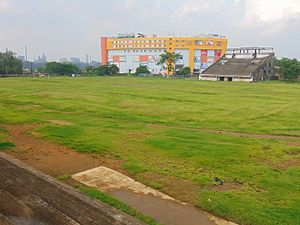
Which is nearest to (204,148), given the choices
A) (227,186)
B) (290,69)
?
(227,186)

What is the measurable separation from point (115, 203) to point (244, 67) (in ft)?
250

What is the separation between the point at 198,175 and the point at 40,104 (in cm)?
1803

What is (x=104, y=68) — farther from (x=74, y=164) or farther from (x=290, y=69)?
(x=74, y=164)

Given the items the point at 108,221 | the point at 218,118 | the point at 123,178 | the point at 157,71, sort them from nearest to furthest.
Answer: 1. the point at 108,221
2. the point at 123,178
3. the point at 218,118
4. the point at 157,71

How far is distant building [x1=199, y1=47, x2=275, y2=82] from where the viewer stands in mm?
72250

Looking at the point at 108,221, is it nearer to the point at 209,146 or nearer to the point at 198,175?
the point at 198,175

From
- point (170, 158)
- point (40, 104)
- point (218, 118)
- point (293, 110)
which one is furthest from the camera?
point (40, 104)

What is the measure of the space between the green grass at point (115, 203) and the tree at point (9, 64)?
8778 centimetres

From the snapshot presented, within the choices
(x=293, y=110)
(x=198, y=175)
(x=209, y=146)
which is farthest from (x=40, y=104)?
(x=293, y=110)

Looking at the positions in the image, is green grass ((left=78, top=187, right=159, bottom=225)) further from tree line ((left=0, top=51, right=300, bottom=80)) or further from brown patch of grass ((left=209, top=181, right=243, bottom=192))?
tree line ((left=0, top=51, right=300, bottom=80))

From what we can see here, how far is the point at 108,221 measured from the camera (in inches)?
225

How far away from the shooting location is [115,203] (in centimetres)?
651

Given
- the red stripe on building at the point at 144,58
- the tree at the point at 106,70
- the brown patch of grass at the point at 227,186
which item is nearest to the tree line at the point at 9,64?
the tree at the point at 106,70

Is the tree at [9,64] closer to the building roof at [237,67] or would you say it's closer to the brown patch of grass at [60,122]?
the building roof at [237,67]
